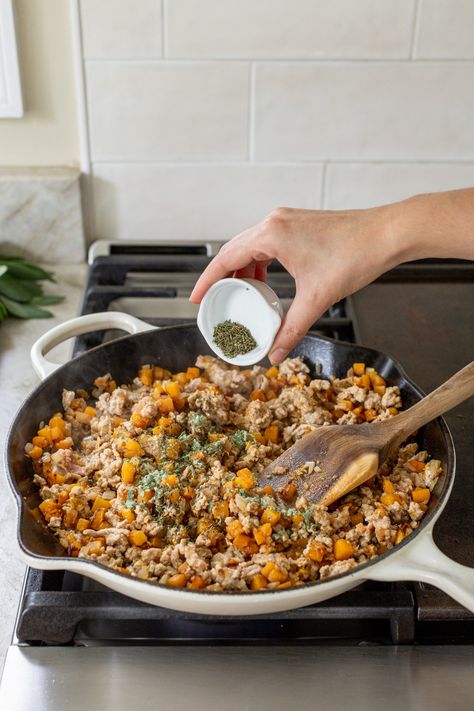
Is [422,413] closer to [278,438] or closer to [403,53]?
[278,438]

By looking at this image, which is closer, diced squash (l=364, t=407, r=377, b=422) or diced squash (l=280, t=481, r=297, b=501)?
diced squash (l=280, t=481, r=297, b=501)

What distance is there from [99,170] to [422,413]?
3.08ft

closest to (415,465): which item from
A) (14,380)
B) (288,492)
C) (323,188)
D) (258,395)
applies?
(288,492)

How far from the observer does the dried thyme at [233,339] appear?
3.61ft

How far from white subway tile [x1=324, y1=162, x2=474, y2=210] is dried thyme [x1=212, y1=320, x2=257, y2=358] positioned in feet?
2.18

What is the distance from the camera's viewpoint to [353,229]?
992mm

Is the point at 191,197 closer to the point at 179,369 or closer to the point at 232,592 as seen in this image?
the point at 179,369

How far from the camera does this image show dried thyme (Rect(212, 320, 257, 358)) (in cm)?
110

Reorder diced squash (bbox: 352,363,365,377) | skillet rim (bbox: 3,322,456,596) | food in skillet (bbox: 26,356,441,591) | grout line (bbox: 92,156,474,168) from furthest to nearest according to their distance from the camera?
grout line (bbox: 92,156,474,168), diced squash (bbox: 352,363,365,377), food in skillet (bbox: 26,356,441,591), skillet rim (bbox: 3,322,456,596)

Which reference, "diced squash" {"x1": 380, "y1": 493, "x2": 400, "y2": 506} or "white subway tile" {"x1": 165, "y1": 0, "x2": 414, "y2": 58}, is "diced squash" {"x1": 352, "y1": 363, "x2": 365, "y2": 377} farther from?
"white subway tile" {"x1": 165, "y1": 0, "x2": 414, "y2": 58}

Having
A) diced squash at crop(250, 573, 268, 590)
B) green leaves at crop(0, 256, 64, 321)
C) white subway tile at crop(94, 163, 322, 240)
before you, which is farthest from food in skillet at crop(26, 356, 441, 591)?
white subway tile at crop(94, 163, 322, 240)

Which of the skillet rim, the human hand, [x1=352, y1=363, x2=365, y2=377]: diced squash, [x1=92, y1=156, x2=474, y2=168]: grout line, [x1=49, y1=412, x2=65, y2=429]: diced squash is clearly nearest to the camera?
the skillet rim

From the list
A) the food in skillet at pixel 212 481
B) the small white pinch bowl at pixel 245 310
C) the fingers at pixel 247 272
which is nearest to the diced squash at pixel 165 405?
the food in skillet at pixel 212 481

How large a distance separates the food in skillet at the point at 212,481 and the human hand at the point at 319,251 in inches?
6.8
